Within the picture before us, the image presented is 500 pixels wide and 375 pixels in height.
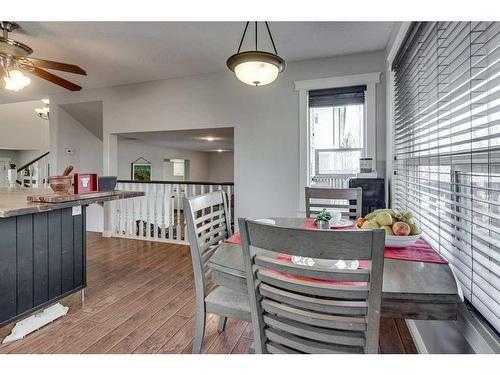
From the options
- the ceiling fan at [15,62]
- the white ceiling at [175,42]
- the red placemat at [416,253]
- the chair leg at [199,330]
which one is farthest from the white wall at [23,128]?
the red placemat at [416,253]

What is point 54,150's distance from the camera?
5.03m

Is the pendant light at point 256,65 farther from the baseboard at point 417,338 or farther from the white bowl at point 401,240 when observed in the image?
the baseboard at point 417,338

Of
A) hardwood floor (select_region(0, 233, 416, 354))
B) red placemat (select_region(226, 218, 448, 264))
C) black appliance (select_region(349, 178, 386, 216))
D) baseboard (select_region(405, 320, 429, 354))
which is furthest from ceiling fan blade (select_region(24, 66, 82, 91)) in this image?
baseboard (select_region(405, 320, 429, 354))

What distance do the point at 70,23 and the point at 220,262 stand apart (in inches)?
107

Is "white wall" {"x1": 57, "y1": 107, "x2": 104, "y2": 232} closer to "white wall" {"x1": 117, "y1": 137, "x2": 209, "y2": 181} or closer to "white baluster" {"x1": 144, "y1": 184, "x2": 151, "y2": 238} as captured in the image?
"white wall" {"x1": 117, "y1": 137, "x2": 209, "y2": 181}

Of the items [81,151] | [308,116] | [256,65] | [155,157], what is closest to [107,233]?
[81,151]

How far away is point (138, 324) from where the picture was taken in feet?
6.73

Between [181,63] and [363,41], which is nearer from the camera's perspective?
[363,41]

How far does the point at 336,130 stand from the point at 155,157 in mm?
5936

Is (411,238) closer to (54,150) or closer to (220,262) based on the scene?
(220,262)

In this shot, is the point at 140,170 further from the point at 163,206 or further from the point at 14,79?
the point at 14,79

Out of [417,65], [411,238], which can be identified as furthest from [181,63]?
[411,238]
